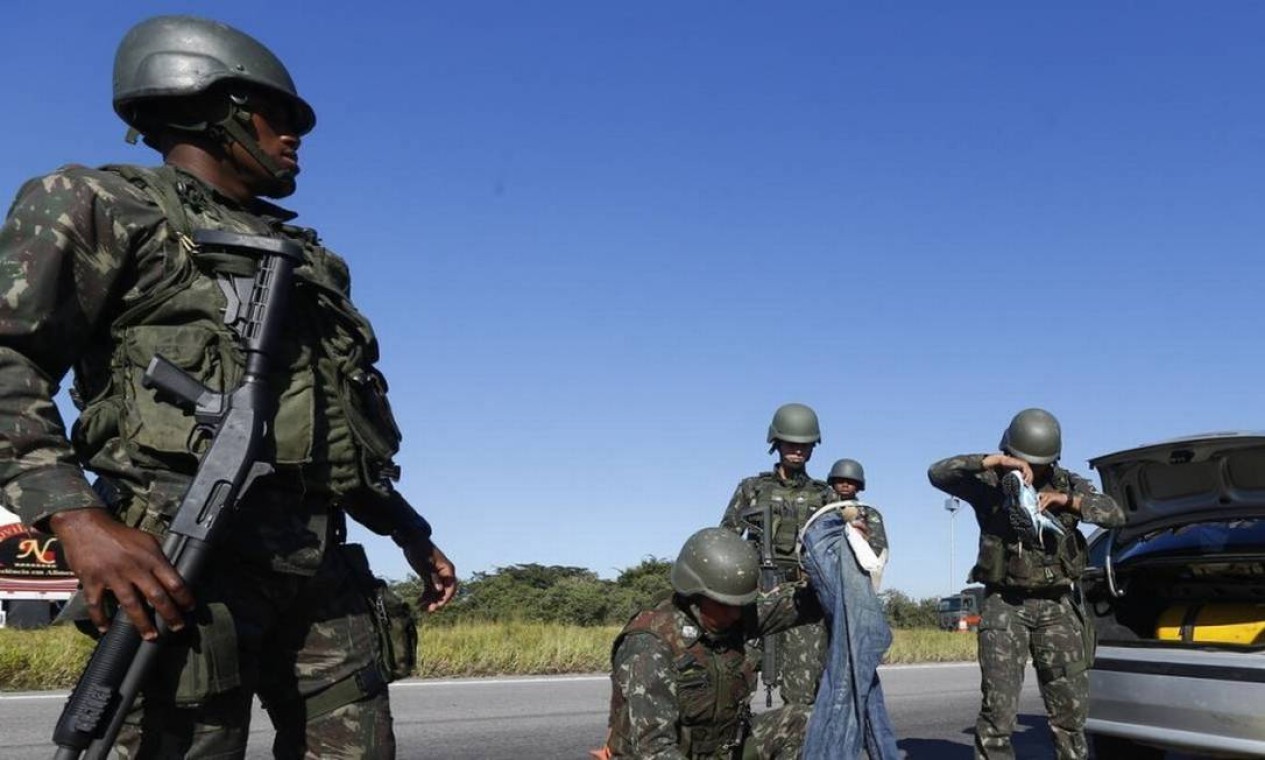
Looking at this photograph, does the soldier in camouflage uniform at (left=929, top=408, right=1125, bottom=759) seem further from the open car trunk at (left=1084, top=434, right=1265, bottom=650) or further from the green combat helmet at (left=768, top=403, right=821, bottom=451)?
the green combat helmet at (left=768, top=403, right=821, bottom=451)

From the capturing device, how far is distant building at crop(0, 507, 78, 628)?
16438 millimetres

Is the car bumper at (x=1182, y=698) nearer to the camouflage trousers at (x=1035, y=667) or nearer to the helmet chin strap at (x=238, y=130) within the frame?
the camouflage trousers at (x=1035, y=667)

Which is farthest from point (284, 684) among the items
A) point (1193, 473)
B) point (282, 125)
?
point (1193, 473)

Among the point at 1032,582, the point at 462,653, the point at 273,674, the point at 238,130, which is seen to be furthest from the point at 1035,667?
the point at 462,653

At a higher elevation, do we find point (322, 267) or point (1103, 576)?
point (322, 267)

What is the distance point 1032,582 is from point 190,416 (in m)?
5.73

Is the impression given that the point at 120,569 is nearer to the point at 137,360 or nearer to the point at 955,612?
the point at 137,360

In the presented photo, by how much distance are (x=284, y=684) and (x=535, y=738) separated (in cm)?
569

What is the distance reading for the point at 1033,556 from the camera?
721cm

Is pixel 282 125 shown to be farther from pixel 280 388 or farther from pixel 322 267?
pixel 280 388

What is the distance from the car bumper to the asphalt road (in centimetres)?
187

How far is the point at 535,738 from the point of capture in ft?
27.2

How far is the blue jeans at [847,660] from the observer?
525 cm

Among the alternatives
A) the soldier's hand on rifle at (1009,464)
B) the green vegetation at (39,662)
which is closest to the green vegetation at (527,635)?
the green vegetation at (39,662)
